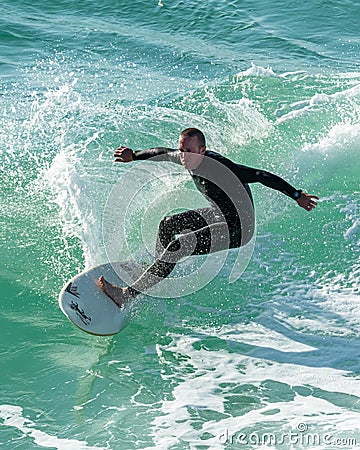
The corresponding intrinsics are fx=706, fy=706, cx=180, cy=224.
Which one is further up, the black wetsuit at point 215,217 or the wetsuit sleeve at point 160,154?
the wetsuit sleeve at point 160,154

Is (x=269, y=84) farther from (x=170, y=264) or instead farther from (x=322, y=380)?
(x=322, y=380)

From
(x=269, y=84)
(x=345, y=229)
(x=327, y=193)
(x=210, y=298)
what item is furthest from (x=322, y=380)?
(x=269, y=84)

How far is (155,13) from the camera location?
558 inches

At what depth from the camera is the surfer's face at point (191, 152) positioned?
549 cm

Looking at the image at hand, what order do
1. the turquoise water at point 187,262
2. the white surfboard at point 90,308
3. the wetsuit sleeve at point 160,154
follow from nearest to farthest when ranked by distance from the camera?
the turquoise water at point 187,262 < the white surfboard at point 90,308 < the wetsuit sleeve at point 160,154

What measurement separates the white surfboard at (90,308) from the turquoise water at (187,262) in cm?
15

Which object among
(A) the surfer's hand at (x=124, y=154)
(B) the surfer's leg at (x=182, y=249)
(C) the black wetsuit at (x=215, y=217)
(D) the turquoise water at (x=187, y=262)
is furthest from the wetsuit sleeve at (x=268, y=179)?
(D) the turquoise water at (x=187, y=262)

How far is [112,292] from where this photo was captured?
18.4 feet

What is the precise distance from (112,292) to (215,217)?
3.33 feet

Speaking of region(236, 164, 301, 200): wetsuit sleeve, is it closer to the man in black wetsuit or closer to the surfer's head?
the man in black wetsuit

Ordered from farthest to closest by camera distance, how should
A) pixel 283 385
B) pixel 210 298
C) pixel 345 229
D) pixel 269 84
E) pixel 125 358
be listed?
pixel 269 84
pixel 345 229
pixel 210 298
pixel 125 358
pixel 283 385

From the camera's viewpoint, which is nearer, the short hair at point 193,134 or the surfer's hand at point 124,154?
the short hair at point 193,134

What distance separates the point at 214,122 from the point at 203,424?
16.8ft

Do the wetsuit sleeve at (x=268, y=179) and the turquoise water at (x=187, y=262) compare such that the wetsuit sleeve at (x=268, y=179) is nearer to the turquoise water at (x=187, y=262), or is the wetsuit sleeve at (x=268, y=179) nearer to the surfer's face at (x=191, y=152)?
the surfer's face at (x=191, y=152)
